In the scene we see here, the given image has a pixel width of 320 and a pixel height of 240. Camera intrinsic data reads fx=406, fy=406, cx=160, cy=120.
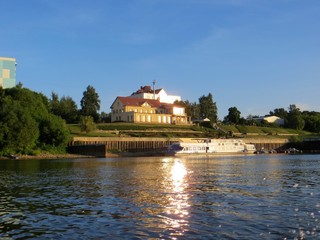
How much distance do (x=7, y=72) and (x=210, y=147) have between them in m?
68.4

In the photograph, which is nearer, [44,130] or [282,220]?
[282,220]

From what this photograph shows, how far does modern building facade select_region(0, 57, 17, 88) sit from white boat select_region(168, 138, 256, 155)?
54.8 m

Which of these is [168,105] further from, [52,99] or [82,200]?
[82,200]

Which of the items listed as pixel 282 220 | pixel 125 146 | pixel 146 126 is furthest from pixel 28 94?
pixel 282 220

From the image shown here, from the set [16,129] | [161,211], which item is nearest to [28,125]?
[16,129]

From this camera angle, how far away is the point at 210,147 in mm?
130000

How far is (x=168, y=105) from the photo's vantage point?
18050 centimetres

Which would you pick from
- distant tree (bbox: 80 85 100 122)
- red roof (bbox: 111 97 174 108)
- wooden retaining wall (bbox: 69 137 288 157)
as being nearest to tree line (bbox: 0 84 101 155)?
wooden retaining wall (bbox: 69 137 288 157)

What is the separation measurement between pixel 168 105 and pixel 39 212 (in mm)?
158769

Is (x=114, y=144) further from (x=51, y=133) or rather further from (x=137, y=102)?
(x=137, y=102)

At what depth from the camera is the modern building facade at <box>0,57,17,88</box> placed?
409 ft

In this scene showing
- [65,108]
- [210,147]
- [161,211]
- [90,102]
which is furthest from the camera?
[90,102]

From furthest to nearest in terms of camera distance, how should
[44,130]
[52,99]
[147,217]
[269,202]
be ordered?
[52,99], [44,130], [269,202], [147,217]

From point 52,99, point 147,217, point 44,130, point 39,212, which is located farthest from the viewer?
point 52,99
